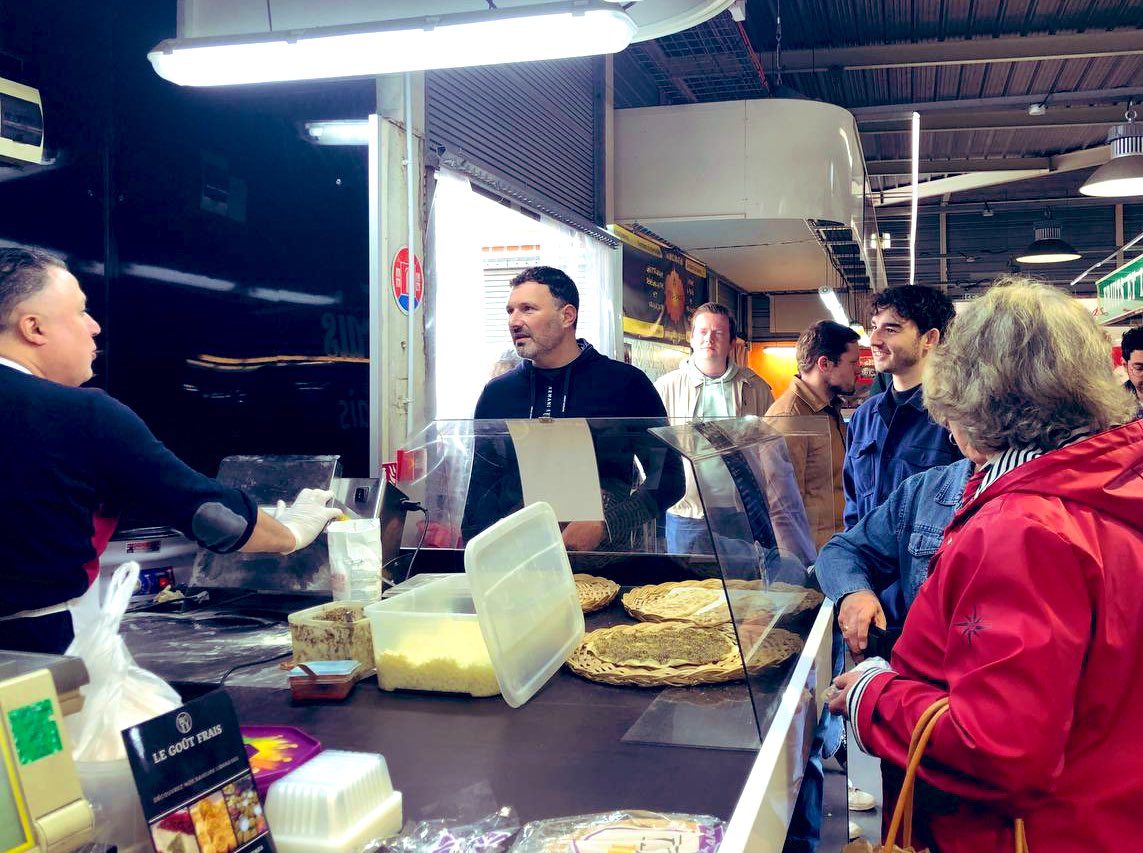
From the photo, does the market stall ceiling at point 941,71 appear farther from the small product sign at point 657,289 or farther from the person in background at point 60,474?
the person in background at point 60,474

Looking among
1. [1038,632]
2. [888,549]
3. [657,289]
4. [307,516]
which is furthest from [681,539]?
[657,289]

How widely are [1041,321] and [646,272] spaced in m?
5.79

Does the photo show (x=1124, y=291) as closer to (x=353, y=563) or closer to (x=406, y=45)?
(x=406, y=45)

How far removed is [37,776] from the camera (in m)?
0.85

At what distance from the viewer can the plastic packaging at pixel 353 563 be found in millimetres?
2230

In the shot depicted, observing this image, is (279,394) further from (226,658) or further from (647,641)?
(647,641)

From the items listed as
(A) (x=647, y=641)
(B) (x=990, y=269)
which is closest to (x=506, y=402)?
(A) (x=647, y=641)

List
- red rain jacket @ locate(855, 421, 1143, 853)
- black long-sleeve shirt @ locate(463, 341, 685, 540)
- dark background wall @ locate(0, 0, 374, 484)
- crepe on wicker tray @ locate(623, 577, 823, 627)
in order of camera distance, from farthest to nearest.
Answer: dark background wall @ locate(0, 0, 374, 484) < black long-sleeve shirt @ locate(463, 341, 685, 540) < crepe on wicker tray @ locate(623, 577, 823, 627) < red rain jacket @ locate(855, 421, 1143, 853)

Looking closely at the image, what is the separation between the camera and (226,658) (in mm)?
2043

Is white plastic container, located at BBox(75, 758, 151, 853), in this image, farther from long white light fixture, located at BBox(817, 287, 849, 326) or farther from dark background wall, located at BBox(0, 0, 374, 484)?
long white light fixture, located at BBox(817, 287, 849, 326)

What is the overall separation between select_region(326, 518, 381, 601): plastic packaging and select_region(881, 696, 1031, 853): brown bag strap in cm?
123

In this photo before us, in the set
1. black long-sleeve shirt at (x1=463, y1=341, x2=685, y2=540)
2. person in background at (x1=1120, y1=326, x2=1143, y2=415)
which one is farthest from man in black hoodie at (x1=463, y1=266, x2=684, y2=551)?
person in background at (x1=1120, y1=326, x2=1143, y2=415)

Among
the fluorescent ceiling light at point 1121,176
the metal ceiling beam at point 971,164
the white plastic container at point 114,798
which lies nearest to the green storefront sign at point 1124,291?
the fluorescent ceiling light at point 1121,176

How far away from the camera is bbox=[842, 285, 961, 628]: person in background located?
10.2 ft
